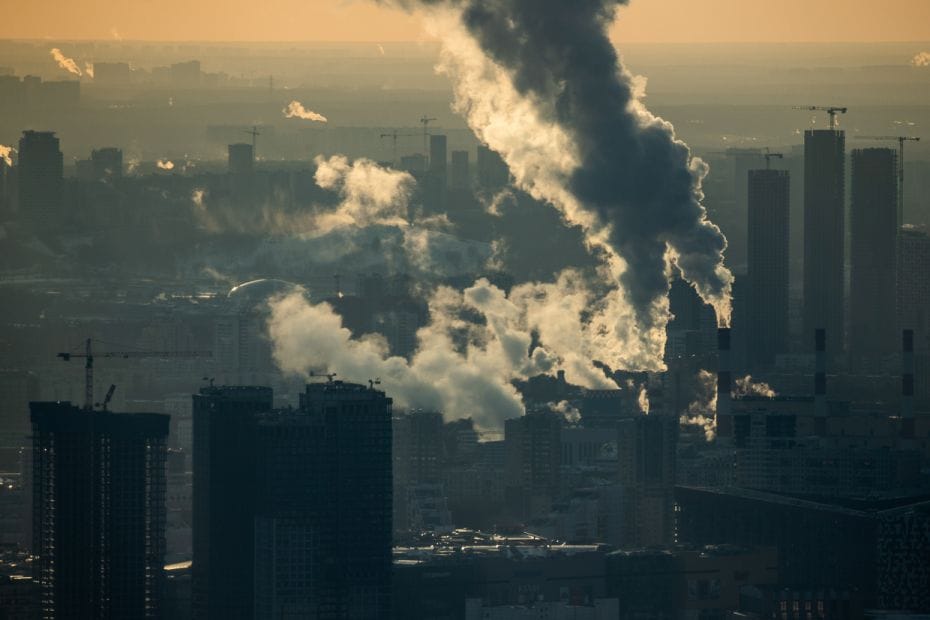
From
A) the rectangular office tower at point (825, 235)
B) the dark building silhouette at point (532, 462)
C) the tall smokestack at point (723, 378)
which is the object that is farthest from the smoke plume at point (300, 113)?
the dark building silhouette at point (532, 462)

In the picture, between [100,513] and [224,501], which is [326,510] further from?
[100,513]

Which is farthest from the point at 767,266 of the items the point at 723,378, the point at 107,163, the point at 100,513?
the point at 100,513

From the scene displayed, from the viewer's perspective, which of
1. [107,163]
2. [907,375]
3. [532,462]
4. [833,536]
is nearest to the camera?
[833,536]

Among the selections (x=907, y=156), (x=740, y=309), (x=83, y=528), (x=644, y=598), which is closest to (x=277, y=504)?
(x=83, y=528)

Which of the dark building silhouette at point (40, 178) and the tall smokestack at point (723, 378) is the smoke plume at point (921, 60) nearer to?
the dark building silhouette at point (40, 178)

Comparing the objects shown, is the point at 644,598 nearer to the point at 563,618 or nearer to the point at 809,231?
the point at 563,618

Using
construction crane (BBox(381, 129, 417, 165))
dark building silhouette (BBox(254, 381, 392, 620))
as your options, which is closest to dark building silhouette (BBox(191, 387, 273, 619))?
dark building silhouette (BBox(254, 381, 392, 620))
